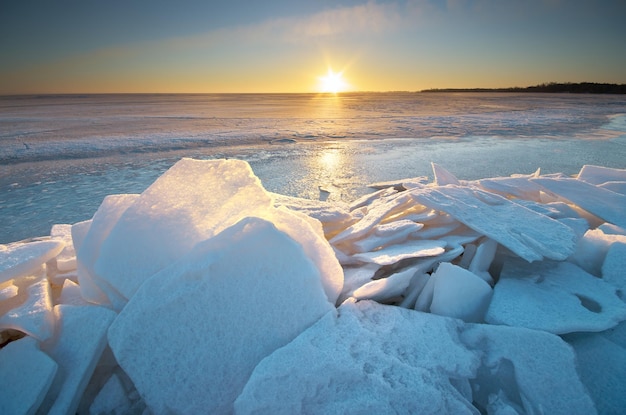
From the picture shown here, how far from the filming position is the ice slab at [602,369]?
1.15 m

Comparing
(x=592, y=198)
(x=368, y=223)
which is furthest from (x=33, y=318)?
(x=592, y=198)

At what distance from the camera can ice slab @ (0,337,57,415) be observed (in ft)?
3.66

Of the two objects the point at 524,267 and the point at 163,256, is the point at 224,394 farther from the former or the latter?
the point at 524,267

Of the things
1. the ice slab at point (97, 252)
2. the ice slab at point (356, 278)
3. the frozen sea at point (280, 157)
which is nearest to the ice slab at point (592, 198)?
the ice slab at point (356, 278)

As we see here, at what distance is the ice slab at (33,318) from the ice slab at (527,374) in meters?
1.49

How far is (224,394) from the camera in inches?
45.2

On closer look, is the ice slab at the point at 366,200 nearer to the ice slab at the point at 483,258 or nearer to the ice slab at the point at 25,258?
the ice slab at the point at 483,258

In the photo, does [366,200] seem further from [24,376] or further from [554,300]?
[24,376]

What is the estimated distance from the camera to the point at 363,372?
1.09 m

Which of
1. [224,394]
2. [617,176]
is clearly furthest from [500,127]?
[224,394]

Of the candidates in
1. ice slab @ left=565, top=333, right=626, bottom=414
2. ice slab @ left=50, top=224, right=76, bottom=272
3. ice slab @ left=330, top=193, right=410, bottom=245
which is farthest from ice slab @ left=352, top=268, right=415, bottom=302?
ice slab @ left=50, top=224, right=76, bottom=272

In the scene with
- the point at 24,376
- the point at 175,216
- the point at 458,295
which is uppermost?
the point at 175,216

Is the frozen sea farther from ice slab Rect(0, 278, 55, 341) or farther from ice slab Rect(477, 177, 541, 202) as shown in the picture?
ice slab Rect(0, 278, 55, 341)

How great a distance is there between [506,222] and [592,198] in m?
0.83
